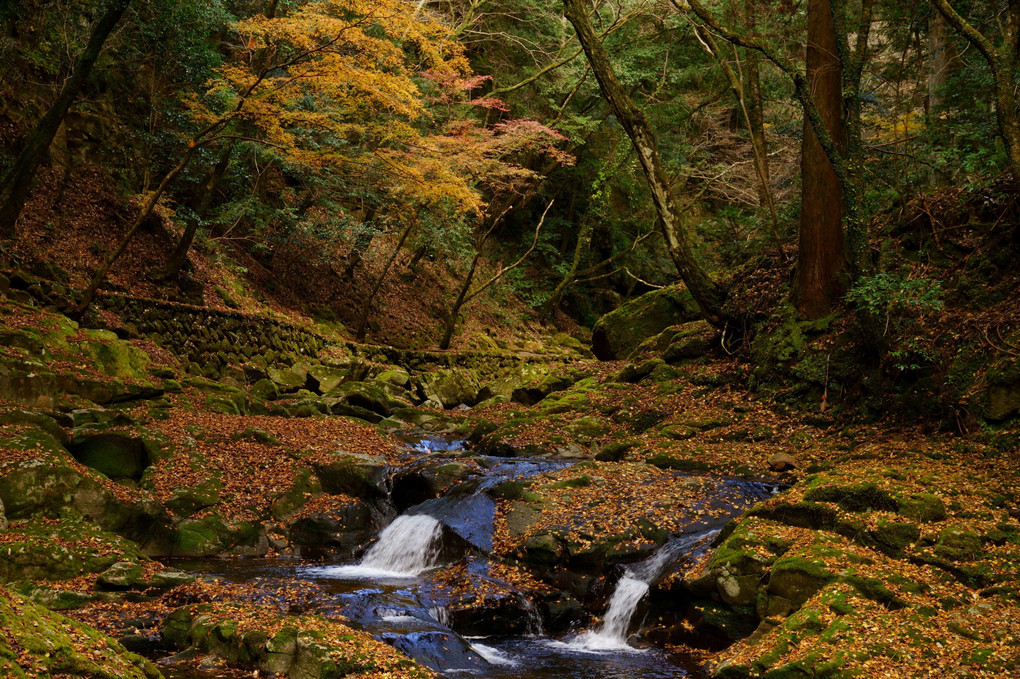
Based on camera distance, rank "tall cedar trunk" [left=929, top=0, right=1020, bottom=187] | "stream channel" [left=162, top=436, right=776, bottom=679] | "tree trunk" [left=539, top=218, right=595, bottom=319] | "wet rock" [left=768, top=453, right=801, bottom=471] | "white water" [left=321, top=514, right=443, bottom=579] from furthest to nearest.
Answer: "tree trunk" [left=539, top=218, right=595, bottom=319] < "wet rock" [left=768, top=453, right=801, bottom=471] < "white water" [left=321, top=514, right=443, bottom=579] < "tall cedar trunk" [left=929, top=0, right=1020, bottom=187] < "stream channel" [left=162, top=436, right=776, bottom=679]

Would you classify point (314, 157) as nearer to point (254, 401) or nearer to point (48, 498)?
point (254, 401)

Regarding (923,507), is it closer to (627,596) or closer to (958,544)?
(958,544)

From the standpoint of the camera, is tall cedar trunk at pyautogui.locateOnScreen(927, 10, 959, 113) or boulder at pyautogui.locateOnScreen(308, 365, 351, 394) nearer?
tall cedar trunk at pyautogui.locateOnScreen(927, 10, 959, 113)

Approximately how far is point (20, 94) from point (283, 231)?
6072 mm

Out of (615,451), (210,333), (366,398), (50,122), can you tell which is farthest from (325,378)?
(615,451)

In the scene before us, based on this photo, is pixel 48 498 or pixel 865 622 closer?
pixel 865 622

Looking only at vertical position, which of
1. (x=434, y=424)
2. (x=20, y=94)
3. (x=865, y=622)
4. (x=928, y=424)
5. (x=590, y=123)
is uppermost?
(x=590, y=123)

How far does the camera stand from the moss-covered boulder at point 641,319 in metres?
16.2

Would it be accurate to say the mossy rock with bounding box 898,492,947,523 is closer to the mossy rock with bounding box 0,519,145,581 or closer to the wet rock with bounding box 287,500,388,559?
the wet rock with bounding box 287,500,388,559

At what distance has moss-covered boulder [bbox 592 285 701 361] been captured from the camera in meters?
16.2

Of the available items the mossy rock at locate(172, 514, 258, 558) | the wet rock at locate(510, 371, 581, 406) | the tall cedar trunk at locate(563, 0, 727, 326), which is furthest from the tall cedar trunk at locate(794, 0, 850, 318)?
the mossy rock at locate(172, 514, 258, 558)

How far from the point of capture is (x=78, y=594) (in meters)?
5.50

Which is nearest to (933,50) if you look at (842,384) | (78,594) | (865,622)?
(842,384)

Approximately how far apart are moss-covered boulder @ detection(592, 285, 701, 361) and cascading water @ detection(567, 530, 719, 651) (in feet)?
31.0
